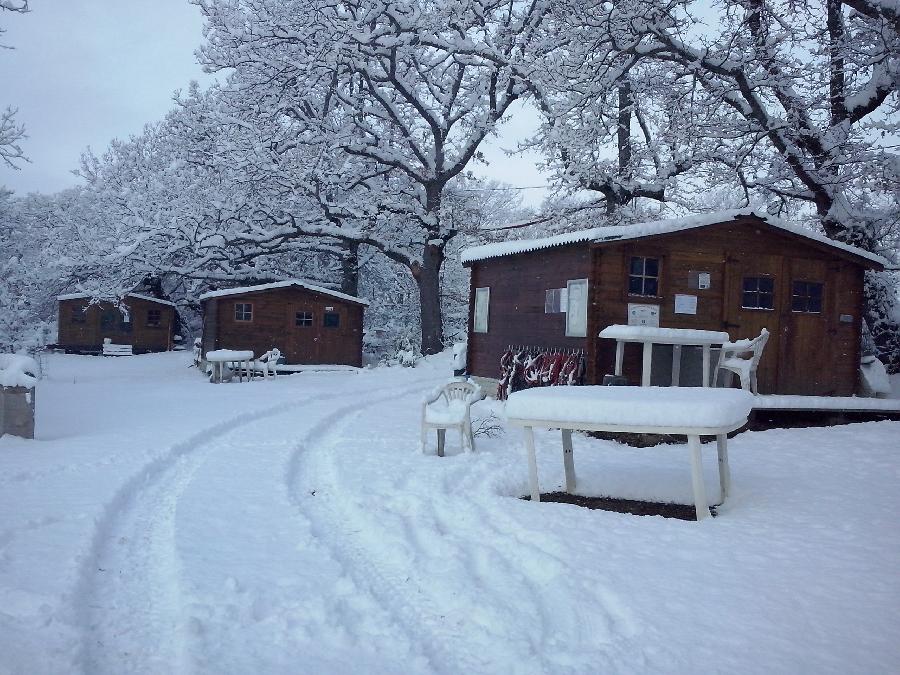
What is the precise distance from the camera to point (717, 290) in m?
11.5

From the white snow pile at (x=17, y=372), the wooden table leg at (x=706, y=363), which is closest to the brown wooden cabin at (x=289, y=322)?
the white snow pile at (x=17, y=372)

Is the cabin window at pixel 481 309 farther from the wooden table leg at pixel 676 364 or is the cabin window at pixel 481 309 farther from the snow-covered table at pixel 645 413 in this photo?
the snow-covered table at pixel 645 413

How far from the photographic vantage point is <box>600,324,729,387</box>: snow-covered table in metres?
9.49

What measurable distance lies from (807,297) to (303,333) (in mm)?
15907

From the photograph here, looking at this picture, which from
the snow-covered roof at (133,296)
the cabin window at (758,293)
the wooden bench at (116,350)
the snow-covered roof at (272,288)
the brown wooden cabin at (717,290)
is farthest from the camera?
the snow-covered roof at (133,296)

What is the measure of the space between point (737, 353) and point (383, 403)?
6916 mm

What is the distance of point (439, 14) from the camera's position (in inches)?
735

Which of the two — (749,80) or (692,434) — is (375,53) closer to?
(749,80)

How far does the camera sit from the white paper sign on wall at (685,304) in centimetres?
1128

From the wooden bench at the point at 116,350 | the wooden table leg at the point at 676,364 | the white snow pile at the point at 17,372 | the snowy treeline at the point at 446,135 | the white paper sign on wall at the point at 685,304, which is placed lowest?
the wooden bench at the point at 116,350

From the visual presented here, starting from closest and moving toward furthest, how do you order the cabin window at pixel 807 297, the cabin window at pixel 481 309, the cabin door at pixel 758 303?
the cabin door at pixel 758 303 → the cabin window at pixel 807 297 → the cabin window at pixel 481 309

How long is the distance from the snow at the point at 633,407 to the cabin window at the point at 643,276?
17.1 ft

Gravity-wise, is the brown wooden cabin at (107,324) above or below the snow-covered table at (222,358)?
above

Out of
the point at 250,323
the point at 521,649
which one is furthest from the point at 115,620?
the point at 250,323
